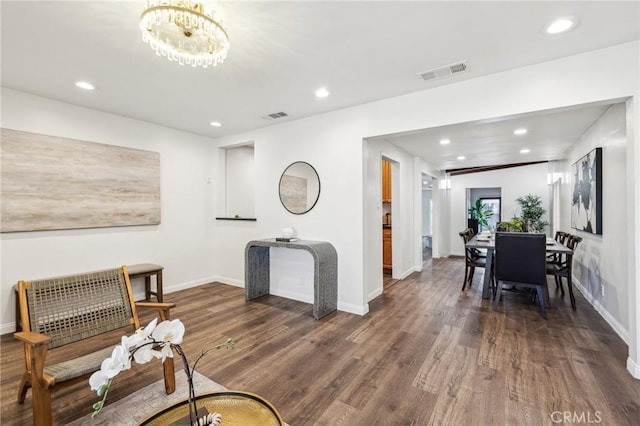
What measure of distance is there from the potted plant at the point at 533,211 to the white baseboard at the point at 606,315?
3489mm

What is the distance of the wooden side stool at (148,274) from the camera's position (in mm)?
3846

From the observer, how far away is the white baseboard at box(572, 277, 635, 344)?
288 cm

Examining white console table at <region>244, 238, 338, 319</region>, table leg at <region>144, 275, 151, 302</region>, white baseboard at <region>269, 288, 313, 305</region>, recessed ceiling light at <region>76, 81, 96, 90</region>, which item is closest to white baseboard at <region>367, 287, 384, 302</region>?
white console table at <region>244, 238, 338, 319</region>

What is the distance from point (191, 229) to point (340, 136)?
306 cm

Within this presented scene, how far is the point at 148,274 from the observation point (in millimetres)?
3967

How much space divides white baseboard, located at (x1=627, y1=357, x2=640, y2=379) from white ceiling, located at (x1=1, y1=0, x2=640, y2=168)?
2224 millimetres

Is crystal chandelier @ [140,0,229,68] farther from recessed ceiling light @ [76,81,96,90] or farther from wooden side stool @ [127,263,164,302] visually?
wooden side stool @ [127,263,164,302]

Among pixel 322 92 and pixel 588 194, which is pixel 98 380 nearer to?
pixel 322 92

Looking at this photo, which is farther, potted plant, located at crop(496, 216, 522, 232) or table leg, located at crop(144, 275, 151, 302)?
potted plant, located at crop(496, 216, 522, 232)

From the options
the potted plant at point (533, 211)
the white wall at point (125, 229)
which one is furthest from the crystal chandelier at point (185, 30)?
the potted plant at point (533, 211)

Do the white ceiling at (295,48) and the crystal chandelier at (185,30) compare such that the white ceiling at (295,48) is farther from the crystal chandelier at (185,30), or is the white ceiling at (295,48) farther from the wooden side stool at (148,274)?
the wooden side stool at (148,274)

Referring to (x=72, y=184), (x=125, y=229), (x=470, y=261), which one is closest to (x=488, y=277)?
(x=470, y=261)

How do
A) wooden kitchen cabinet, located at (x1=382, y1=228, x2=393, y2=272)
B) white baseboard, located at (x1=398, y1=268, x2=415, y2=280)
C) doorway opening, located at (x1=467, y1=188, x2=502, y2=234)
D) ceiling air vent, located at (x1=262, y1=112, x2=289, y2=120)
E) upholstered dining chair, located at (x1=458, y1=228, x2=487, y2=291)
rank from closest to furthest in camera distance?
ceiling air vent, located at (x1=262, y1=112, x2=289, y2=120), upholstered dining chair, located at (x1=458, y1=228, x2=487, y2=291), white baseboard, located at (x1=398, y1=268, x2=415, y2=280), wooden kitchen cabinet, located at (x1=382, y1=228, x2=393, y2=272), doorway opening, located at (x1=467, y1=188, x2=502, y2=234)

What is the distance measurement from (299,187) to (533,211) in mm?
7093
